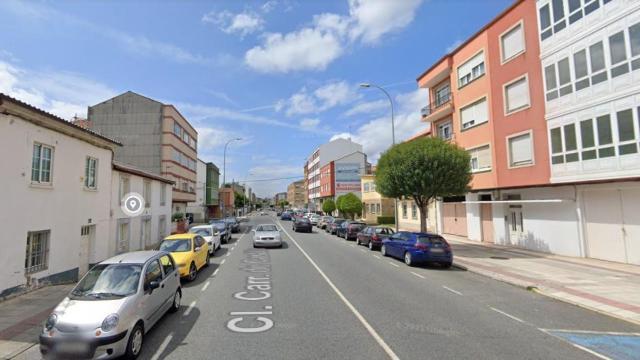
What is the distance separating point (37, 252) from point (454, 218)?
24.3 metres

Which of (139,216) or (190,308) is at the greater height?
(139,216)

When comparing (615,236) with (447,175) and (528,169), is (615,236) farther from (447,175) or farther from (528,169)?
(447,175)

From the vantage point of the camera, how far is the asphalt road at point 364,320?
5.49 metres

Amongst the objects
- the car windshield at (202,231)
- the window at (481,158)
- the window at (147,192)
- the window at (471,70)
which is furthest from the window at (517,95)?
the window at (147,192)

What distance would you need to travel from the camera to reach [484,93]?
20.4 m

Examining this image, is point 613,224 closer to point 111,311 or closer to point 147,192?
point 111,311

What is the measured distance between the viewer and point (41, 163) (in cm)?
1038

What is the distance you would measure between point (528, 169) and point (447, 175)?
4242mm

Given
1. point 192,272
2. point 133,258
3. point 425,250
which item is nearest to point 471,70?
point 425,250

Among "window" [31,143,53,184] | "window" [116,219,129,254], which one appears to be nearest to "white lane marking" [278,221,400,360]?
"window" [31,143,53,184]

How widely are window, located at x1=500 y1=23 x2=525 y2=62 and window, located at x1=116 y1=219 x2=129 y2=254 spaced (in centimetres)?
2273

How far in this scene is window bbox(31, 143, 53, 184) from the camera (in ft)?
33.0

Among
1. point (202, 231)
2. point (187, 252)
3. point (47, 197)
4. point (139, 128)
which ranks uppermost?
point (139, 128)

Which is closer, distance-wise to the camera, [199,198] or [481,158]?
[481,158]
